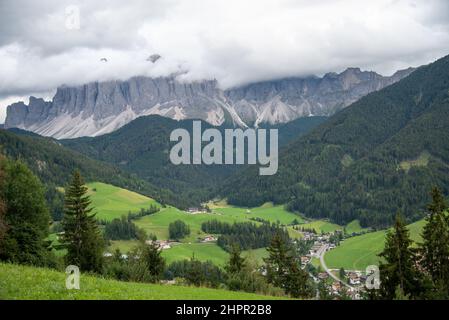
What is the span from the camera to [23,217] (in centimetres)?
4941

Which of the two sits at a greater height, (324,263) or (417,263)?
(417,263)

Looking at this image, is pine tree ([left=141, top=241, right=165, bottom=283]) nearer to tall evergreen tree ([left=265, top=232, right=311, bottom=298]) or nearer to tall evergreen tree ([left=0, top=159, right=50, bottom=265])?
tall evergreen tree ([left=0, top=159, right=50, bottom=265])

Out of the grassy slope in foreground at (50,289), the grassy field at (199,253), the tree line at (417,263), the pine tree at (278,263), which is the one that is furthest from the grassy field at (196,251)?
the grassy slope in foreground at (50,289)

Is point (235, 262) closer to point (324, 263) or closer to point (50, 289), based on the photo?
point (50, 289)

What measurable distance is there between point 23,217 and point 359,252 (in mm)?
146844

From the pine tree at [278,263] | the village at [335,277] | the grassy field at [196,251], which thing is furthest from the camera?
the grassy field at [196,251]

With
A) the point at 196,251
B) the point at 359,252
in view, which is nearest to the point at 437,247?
the point at 359,252

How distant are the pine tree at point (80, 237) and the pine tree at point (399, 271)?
32.4 metres

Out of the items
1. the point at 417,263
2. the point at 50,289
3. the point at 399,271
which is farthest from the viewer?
the point at 417,263

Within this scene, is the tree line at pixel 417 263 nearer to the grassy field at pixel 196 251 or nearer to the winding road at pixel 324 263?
the winding road at pixel 324 263

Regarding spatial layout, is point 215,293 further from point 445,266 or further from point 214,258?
point 214,258

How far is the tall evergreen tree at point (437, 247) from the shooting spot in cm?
4781
